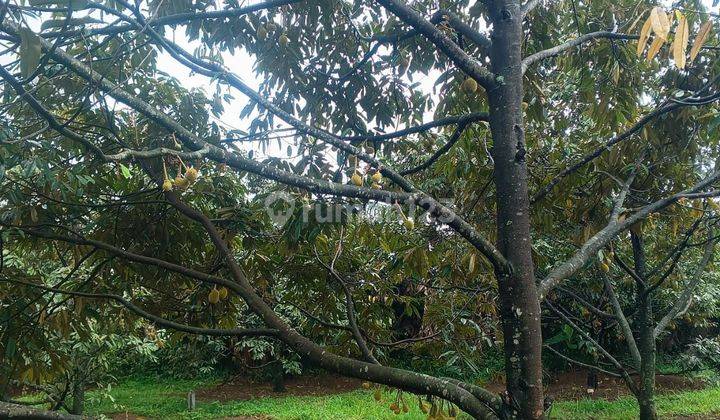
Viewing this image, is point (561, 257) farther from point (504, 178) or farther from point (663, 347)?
point (663, 347)

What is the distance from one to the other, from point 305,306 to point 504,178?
2.00 m

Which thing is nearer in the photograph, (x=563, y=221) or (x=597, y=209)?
(x=597, y=209)

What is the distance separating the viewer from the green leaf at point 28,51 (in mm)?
1021

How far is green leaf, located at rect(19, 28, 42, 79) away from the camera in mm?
1021

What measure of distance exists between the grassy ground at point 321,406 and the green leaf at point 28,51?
517 cm

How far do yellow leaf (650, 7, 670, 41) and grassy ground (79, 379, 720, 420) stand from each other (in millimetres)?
5729

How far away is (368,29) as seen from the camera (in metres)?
2.97

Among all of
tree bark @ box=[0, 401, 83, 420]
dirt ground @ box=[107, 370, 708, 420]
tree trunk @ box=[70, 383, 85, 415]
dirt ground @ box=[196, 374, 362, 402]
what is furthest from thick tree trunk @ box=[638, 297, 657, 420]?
dirt ground @ box=[196, 374, 362, 402]

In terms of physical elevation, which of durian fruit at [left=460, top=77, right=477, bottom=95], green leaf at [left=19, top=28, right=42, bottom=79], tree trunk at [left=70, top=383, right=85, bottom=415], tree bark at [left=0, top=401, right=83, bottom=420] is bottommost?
tree trunk at [left=70, top=383, right=85, bottom=415]

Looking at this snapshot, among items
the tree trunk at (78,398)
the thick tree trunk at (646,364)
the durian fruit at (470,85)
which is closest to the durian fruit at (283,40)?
the durian fruit at (470,85)

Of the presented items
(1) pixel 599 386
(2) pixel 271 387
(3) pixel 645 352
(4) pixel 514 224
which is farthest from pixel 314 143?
(2) pixel 271 387

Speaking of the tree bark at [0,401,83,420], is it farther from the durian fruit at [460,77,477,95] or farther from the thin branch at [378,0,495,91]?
the durian fruit at [460,77,477,95]

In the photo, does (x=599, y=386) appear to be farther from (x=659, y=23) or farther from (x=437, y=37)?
(x=659, y=23)

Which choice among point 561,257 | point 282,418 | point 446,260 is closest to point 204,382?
point 282,418
